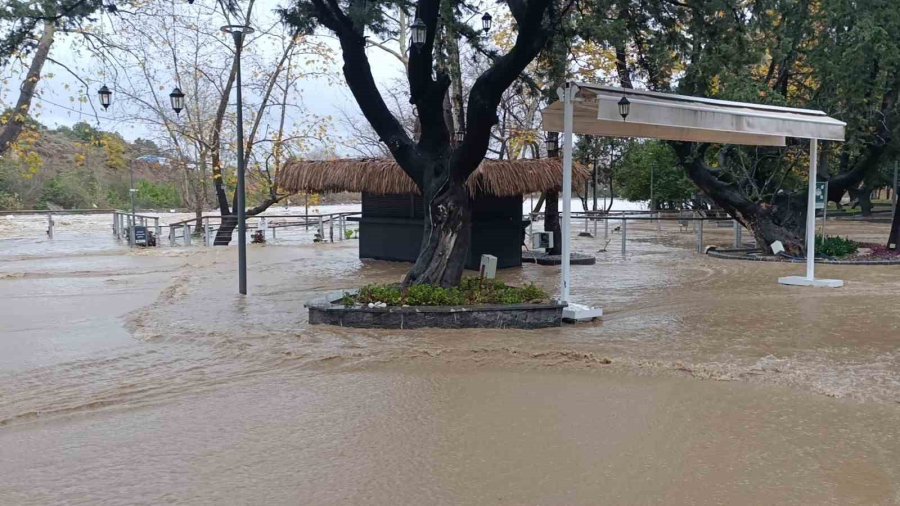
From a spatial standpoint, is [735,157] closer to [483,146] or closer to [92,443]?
[483,146]

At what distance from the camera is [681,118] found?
923cm

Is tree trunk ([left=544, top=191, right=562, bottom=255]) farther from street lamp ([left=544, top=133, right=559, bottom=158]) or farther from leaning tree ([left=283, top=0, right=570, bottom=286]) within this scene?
leaning tree ([left=283, top=0, right=570, bottom=286])

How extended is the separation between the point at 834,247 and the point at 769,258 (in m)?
1.39

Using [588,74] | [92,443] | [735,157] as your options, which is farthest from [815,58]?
[92,443]

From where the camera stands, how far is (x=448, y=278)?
968 cm

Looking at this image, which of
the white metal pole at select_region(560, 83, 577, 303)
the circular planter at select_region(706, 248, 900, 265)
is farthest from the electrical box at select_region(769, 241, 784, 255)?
the white metal pole at select_region(560, 83, 577, 303)

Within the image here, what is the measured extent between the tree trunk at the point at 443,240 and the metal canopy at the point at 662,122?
1374 mm

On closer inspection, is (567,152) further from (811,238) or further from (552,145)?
(552,145)

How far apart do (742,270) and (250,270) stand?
9.95 m

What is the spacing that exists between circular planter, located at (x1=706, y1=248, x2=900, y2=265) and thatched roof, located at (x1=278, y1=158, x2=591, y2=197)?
4.20 meters

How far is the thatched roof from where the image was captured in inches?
577

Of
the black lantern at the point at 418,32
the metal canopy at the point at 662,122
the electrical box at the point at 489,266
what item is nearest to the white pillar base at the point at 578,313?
the metal canopy at the point at 662,122

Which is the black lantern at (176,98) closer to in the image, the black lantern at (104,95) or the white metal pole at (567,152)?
the black lantern at (104,95)

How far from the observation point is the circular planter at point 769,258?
1535 centimetres
